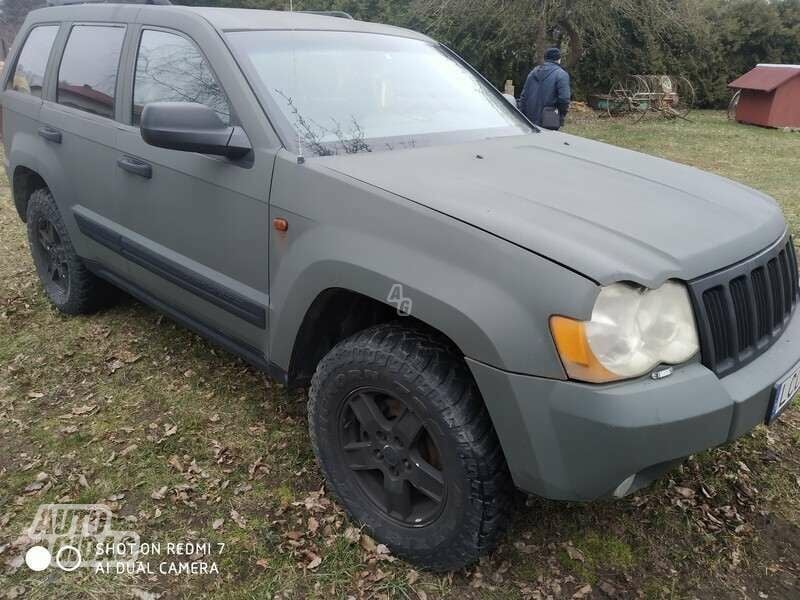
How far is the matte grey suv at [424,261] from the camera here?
180 cm

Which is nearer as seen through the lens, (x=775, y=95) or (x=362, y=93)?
(x=362, y=93)

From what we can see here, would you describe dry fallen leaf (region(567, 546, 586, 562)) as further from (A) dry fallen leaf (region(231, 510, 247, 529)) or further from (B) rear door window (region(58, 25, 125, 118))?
(B) rear door window (region(58, 25, 125, 118))

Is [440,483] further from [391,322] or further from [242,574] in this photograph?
[242,574]

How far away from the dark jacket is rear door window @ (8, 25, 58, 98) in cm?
606

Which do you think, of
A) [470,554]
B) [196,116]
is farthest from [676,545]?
[196,116]

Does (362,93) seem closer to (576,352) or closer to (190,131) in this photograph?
(190,131)

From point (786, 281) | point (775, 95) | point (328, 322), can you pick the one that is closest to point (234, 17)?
point (328, 322)

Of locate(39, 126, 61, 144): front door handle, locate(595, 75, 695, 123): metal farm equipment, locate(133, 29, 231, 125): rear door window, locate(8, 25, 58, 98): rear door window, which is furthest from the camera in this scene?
locate(595, 75, 695, 123): metal farm equipment

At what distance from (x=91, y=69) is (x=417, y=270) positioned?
2.51m

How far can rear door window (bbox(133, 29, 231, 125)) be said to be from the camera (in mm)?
2723

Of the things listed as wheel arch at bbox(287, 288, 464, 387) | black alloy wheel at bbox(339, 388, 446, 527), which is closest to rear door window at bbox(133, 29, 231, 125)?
wheel arch at bbox(287, 288, 464, 387)

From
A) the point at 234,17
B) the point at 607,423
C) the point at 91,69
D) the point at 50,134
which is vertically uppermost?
the point at 234,17

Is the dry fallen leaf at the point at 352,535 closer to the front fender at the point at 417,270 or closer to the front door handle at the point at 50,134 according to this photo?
the front fender at the point at 417,270

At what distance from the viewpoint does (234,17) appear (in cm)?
293
